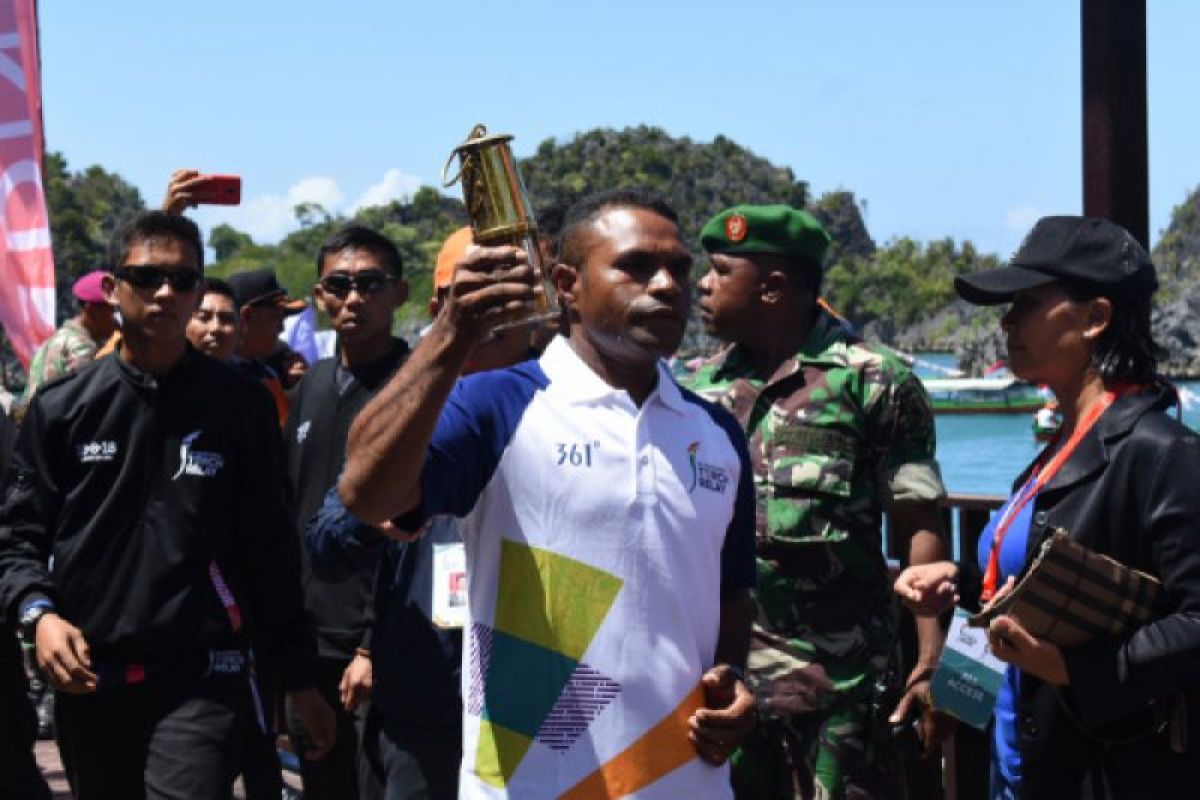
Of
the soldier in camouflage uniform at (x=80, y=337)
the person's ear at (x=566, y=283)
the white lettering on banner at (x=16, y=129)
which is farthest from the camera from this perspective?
the white lettering on banner at (x=16, y=129)

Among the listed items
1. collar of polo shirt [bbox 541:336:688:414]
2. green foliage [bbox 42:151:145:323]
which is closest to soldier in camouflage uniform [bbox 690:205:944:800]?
collar of polo shirt [bbox 541:336:688:414]

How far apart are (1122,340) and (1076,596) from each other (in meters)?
0.64

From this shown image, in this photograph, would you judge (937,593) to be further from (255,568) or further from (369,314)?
(369,314)

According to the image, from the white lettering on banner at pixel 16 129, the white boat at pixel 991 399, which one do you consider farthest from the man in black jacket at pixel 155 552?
the white boat at pixel 991 399

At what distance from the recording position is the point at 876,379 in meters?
4.69

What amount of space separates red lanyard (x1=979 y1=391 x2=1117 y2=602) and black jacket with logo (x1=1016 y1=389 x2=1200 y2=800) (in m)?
0.06

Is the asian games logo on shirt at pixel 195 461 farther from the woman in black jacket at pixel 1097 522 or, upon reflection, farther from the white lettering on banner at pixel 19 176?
the white lettering on banner at pixel 19 176

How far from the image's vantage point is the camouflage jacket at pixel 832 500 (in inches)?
181

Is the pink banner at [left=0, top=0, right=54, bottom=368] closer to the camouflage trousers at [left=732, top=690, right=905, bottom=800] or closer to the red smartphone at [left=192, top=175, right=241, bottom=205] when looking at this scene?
the red smartphone at [left=192, top=175, right=241, bottom=205]

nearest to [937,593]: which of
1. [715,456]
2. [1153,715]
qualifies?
[1153,715]

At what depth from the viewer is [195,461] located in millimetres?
4617

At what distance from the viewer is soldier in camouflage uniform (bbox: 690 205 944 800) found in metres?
4.57

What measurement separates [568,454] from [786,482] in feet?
5.71

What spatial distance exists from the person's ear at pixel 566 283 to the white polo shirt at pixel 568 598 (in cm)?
23
